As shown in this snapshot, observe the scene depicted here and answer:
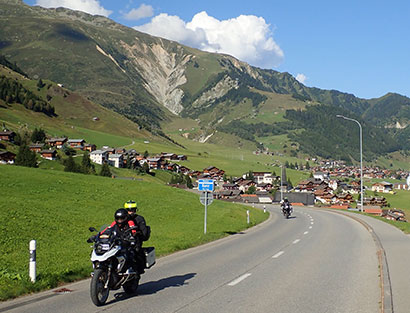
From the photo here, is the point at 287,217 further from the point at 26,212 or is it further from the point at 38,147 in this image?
the point at 38,147

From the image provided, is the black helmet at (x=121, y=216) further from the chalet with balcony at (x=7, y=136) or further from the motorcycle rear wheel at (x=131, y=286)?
the chalet with balcony at (x=7, y=136)

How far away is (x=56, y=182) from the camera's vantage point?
156 feet

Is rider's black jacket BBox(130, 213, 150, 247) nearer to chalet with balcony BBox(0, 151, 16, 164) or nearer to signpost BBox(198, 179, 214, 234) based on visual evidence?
signpost BBox(198, 179, 214, 234)

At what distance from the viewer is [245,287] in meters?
11.8

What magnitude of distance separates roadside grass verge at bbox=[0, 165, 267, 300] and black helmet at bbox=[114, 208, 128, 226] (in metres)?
2.56

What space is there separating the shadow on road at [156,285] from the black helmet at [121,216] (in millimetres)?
1627

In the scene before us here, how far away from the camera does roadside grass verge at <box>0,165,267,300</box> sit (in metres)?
14.4

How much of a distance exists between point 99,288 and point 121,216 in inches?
70.2

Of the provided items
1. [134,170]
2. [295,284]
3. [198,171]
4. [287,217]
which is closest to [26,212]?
[295,284]

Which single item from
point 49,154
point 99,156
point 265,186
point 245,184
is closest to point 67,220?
point 49,154

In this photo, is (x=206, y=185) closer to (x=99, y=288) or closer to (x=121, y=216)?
(x=121, y=216)

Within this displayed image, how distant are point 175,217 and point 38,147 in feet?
334

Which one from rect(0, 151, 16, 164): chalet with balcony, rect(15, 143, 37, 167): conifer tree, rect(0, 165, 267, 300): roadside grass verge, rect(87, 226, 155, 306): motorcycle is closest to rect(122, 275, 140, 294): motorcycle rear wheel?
rect(87, 226, 155, 306): motorcycle

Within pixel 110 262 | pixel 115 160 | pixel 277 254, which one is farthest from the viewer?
pixel 115 160
